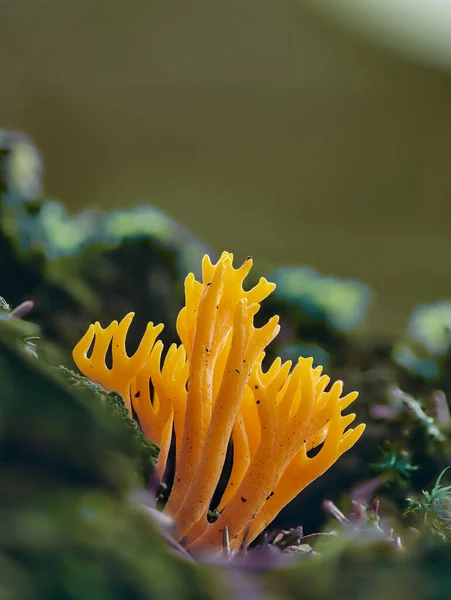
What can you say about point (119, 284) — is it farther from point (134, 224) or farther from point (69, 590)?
point (69, 590)

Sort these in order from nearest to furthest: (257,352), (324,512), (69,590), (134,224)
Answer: (69,590) < (257,352) < (324,512) < (134,224)

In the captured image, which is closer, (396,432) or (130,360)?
(130,360)

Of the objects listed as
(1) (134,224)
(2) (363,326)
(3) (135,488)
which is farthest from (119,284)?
(3) (135,488)

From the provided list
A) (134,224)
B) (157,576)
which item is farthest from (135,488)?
(134,224)

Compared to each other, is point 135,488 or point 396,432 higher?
point 396,432

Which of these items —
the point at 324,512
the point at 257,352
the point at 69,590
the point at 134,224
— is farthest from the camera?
the point at 134,224

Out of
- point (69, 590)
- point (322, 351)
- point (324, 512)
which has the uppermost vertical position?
point (322, 351)
